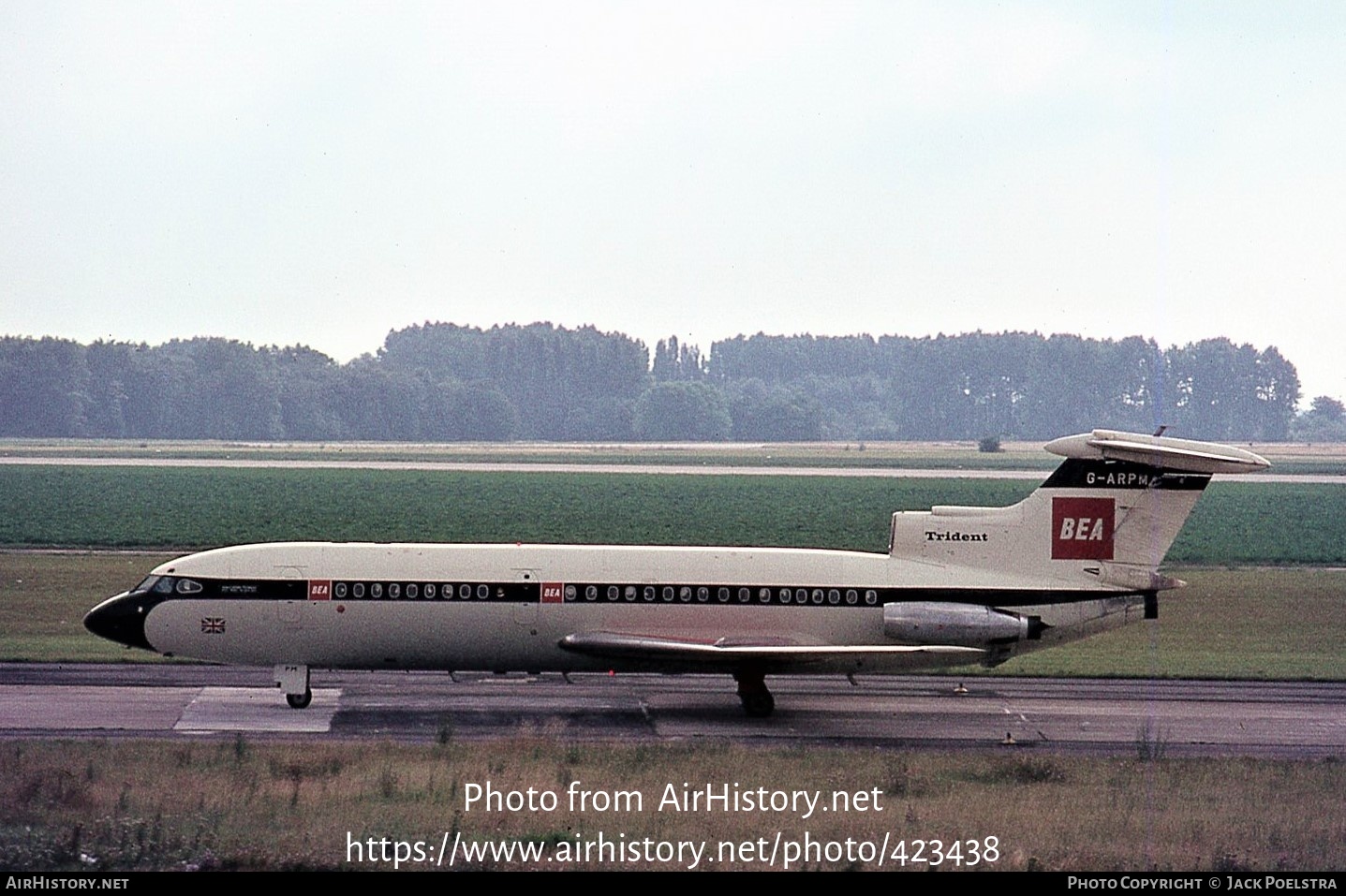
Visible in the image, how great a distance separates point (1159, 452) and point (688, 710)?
10759 mm

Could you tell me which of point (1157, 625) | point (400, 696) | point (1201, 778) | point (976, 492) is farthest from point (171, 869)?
point (976, 492)

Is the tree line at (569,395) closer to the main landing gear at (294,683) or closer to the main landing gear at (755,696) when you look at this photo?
the main landing gear at (755,696)

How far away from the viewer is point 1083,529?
29.0 meters

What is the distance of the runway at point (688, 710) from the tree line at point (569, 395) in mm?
115277

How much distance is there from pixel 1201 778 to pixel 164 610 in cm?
1963

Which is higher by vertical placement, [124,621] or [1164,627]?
[124,621]

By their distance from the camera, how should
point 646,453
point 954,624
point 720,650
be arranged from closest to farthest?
point 720,650 < point 954,624 < point 646,453

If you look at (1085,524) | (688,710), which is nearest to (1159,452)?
(1085,524)

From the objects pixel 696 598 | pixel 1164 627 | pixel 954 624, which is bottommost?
pixel 1164 627

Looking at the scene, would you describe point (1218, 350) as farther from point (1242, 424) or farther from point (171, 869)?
point (171, 869)

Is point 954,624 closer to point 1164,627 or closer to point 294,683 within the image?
point 294,683

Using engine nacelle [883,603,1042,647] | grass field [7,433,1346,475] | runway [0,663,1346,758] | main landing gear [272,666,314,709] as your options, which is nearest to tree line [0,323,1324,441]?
grass field [7,433,1346,475]

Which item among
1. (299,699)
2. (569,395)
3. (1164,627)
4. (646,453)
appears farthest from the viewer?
(569,395)

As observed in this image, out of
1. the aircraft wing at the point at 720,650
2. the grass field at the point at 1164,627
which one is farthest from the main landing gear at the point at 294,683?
the grass field at the point at 1164,627
